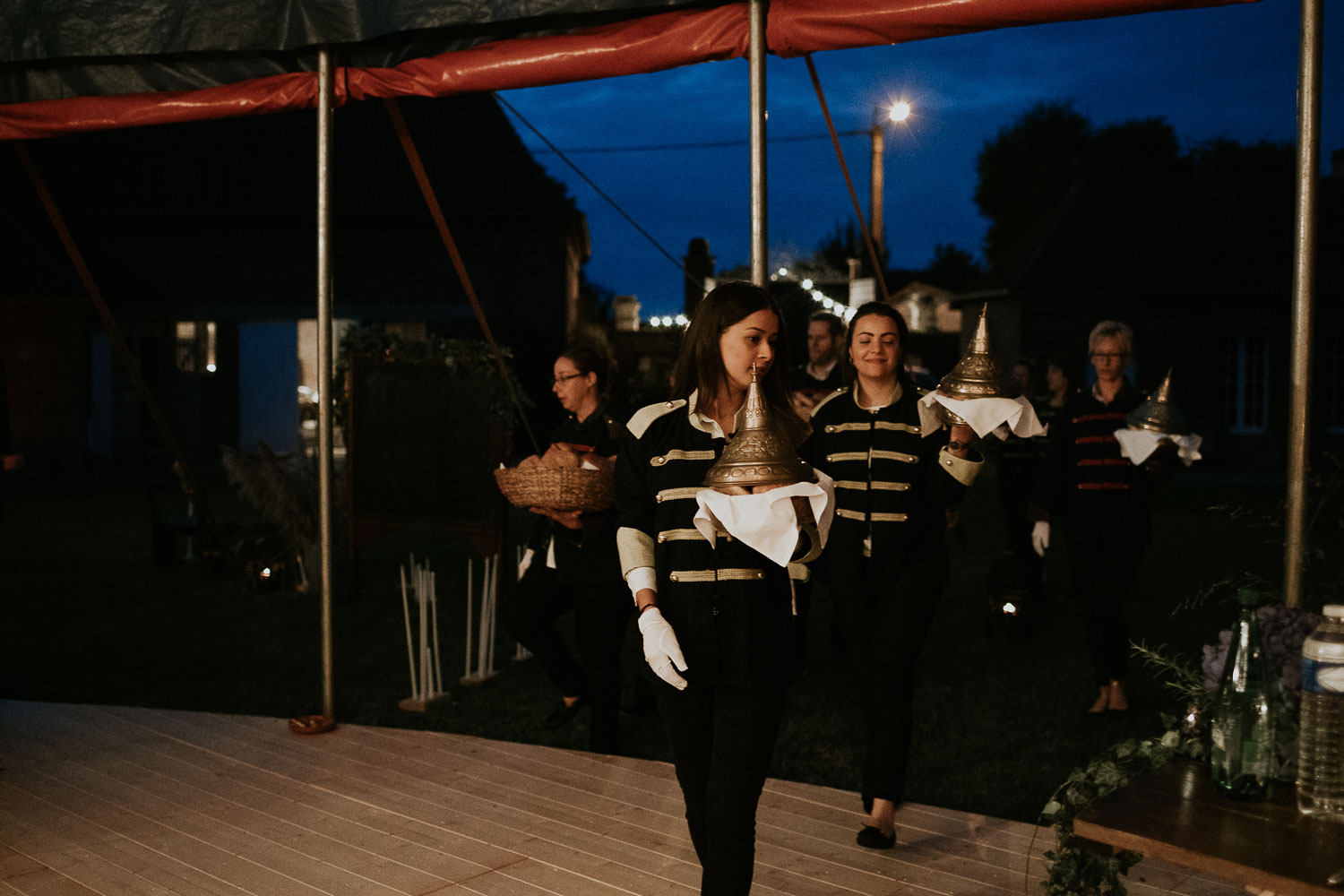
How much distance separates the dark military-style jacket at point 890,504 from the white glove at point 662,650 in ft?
4.39

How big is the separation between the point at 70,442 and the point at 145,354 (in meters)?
2.63

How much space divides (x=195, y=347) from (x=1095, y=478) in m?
22.1

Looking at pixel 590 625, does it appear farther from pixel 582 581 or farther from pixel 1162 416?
pixel 1162 416

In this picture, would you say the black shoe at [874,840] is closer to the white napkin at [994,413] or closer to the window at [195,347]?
the white napkin at [994,413]

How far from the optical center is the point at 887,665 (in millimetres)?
4090

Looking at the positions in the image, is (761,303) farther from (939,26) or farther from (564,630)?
(564,630)

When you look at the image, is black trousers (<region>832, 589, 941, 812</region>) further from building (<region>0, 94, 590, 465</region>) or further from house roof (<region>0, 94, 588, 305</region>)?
house roof (<region>0, 94, 588, 305</region>)

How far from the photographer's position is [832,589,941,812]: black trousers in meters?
4.07

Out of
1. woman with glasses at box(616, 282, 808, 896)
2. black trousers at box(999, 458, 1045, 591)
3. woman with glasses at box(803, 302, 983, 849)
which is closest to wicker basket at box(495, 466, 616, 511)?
woman with glasses at box(803, 302, 983, 849)

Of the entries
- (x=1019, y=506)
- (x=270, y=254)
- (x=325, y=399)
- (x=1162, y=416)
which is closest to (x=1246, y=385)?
(x=1019, y=506)

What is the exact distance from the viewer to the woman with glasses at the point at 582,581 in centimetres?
521

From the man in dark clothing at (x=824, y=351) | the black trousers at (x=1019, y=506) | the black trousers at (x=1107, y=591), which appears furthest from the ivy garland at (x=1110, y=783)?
the black trousers at (x=1019, y=506)

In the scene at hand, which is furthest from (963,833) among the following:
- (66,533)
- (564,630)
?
(66,533)

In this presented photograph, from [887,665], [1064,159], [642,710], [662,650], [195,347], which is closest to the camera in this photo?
[662,650]
